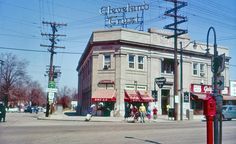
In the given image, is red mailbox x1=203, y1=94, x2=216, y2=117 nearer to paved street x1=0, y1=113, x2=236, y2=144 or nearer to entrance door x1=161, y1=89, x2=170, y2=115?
paved street x1=0, y1=113, x2=236, y2=144

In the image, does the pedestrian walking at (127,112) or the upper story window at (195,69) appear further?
the upper story window at (195,69)

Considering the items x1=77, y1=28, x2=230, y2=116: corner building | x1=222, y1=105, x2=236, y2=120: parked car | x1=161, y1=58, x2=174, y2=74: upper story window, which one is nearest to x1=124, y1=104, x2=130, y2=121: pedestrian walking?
x1=77, y1=28, x2=230, y2=116: corner building

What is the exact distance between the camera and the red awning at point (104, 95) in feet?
138

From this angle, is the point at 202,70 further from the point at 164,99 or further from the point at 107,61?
the point at 107,61

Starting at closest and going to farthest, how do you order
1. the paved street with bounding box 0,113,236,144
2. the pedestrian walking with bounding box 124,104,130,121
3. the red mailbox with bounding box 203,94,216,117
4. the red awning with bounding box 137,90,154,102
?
the red mailbox with bounding box 203,94,216,117, the paved street with bounding box 0,113,236,144, the pedestrian walking with bounding box 124,104,130,121, the red awning with bounding box 137,90,154,102

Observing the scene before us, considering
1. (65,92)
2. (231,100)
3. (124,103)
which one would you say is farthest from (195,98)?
(65,92)

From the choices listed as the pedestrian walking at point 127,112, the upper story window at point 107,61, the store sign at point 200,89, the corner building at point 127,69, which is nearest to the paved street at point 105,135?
the pedestrian walking at point 127,112

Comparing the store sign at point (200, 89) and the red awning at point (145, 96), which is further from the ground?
the store sign at point (200, 89)

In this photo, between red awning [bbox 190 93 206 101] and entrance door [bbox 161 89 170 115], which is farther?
red awning [bbox 190 93 206 101]

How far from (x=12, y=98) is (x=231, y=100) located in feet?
193

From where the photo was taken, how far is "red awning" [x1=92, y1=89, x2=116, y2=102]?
4217 centimetres

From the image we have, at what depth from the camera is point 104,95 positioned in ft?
140

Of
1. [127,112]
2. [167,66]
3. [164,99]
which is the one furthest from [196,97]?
[127,112]

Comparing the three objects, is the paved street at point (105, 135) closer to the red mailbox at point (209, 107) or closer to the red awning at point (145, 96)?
the red mailbox at point (209, 107)
